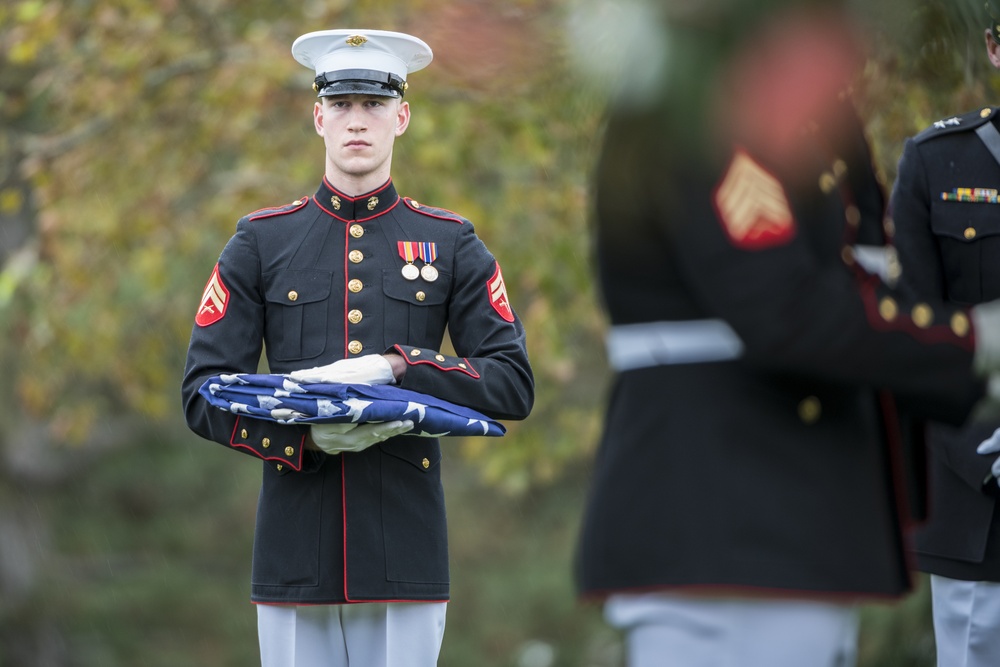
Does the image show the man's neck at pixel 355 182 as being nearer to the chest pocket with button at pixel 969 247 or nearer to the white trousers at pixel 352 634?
the white trousers at pixel 352 634

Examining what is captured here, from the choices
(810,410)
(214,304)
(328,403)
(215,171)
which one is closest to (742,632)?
(810,410)

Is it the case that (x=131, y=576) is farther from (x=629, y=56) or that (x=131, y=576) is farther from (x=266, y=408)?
(x=629, y=56)

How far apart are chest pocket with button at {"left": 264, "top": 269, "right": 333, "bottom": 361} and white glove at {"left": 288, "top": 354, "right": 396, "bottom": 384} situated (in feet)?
0.60

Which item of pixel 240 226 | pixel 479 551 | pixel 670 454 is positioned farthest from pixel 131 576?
pixel 670 454

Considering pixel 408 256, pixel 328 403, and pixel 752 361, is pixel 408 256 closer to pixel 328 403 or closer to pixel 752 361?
pixel 328 403

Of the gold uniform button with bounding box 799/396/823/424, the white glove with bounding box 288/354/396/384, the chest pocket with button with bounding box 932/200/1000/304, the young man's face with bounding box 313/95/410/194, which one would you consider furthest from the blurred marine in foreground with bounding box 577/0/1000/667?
the young man's face with bounding box 313/95/410/194

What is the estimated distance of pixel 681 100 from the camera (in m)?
2.08

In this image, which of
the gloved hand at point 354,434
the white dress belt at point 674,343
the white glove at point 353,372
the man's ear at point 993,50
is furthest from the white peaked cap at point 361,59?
the white dress belt at point 674,343

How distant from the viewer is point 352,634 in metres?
3.39

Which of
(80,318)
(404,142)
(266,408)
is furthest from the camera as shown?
(80,318)

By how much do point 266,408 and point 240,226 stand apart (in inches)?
26.3

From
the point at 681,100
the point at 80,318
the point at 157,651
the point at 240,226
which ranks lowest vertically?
the point at 157,651

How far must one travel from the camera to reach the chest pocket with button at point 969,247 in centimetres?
341

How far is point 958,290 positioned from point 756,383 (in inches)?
58.7
